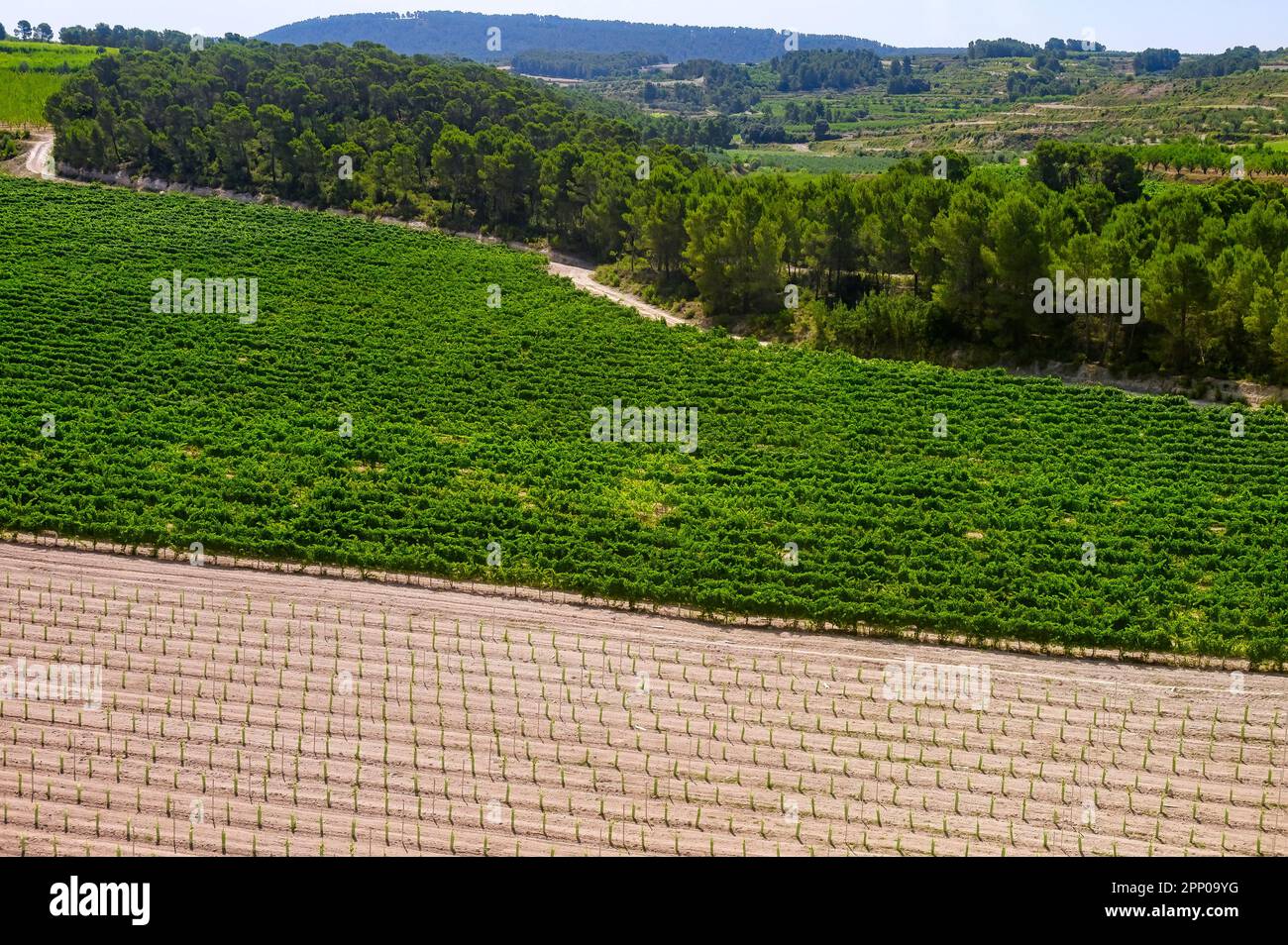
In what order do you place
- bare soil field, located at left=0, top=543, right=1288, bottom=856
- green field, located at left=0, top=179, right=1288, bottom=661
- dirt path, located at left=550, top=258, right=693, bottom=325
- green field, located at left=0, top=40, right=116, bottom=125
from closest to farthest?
bare soil field, located at left=0, top=543, right=1288, bottom=856
green field, located at left=0, top=179, right=1288, bottom=661
dirt path, located at left=550, top=258, right=693, bottom=325
green field, located at left=0, top=40, right=116, bottom=125

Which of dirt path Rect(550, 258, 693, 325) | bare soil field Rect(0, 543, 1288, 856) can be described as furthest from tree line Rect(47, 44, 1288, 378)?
bare soil field Rect(0, 543, 1288, 856)

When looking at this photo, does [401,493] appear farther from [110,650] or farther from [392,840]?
[392,840]

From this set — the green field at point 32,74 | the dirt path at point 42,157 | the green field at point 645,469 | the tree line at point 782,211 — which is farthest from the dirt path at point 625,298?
the green field at point 32,74

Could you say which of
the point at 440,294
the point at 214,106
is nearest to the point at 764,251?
the point at 440,294

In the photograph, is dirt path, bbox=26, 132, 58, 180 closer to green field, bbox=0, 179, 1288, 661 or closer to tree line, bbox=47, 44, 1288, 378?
tree line, bbox=47, 44, 1288, 378

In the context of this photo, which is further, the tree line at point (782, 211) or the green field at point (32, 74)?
the green field at point (32, 74)

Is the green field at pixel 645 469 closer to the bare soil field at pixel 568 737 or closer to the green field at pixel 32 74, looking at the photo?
the bare soil field at pixel 568 737
